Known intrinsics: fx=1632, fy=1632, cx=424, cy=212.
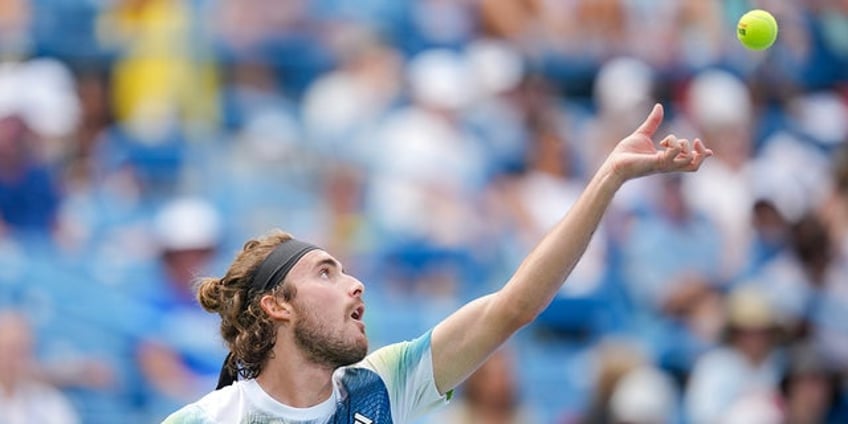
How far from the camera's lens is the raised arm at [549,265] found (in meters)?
5.21

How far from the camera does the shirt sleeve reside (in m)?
5.57

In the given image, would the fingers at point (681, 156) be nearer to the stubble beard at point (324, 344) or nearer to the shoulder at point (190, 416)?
the stubble beard at point (324, 344)

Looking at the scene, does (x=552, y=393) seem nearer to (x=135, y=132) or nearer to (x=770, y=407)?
(x=770, y=407)

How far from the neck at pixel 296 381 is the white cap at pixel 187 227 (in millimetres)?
5286

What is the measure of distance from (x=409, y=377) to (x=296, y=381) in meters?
0.41

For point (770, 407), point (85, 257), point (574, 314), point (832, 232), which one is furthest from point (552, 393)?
point (85, 257)

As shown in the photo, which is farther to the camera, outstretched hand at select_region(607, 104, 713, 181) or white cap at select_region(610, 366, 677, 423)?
white cap at select_region(610, 366, 677, 423)

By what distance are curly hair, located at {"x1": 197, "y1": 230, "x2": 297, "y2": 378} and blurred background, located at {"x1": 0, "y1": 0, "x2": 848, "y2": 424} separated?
13.3 feet

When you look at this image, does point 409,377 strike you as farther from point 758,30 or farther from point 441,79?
point 441,79

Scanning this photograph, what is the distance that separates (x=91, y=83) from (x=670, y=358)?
15.8 ft

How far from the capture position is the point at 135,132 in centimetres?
1196

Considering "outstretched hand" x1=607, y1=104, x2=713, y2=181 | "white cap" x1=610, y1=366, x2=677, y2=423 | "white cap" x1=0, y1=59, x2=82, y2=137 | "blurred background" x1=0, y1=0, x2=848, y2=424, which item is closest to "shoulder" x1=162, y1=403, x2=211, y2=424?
"outstretched hand" x1=607, y1=104, x2=713, y2=181

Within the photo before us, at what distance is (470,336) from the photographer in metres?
5.48

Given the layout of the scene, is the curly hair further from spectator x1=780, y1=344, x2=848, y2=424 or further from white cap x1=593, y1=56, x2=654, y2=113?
white cap x1=593, y1=56, x2=654, y2=113
